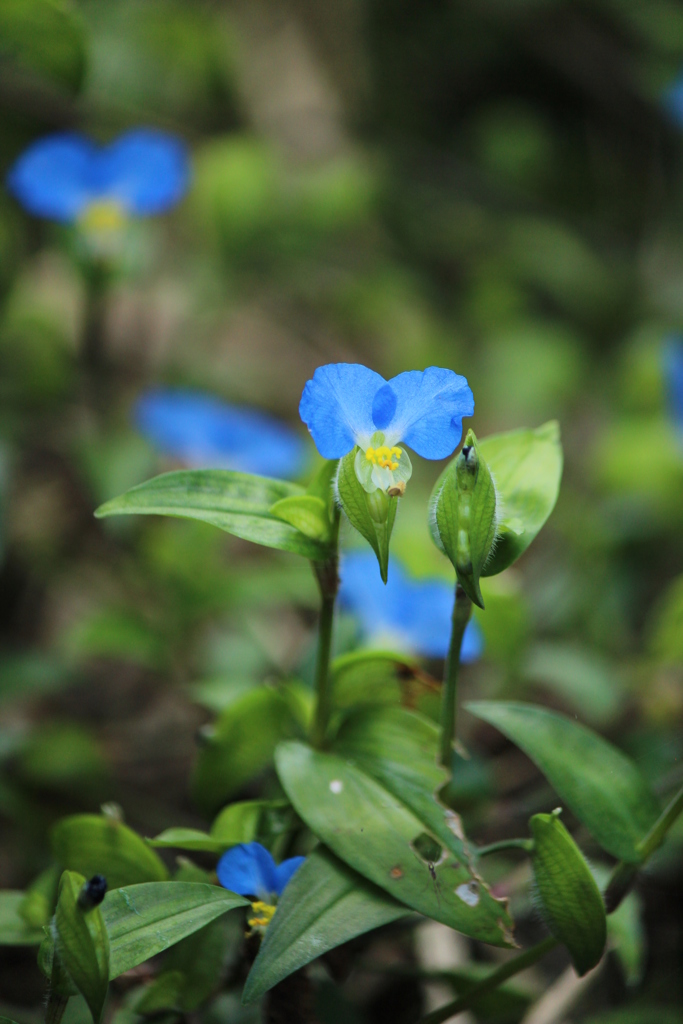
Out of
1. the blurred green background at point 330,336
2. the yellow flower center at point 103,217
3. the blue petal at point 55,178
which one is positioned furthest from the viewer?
the yellow flower center at point 103,217

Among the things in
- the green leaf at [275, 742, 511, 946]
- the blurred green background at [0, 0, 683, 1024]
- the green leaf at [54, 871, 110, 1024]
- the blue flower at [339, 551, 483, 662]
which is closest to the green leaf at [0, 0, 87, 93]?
the blurred green background at [0, 0, 683, 1024]

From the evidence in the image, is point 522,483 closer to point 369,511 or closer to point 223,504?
point 369,511

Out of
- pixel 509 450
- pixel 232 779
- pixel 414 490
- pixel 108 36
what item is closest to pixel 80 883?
pixel 232 779

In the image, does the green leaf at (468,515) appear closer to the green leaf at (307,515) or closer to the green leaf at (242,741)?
the green leaf at (307,515)

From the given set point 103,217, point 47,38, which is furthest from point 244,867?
point 103,217

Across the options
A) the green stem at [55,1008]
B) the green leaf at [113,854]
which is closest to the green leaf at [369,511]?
the green leaf at [113,854]
